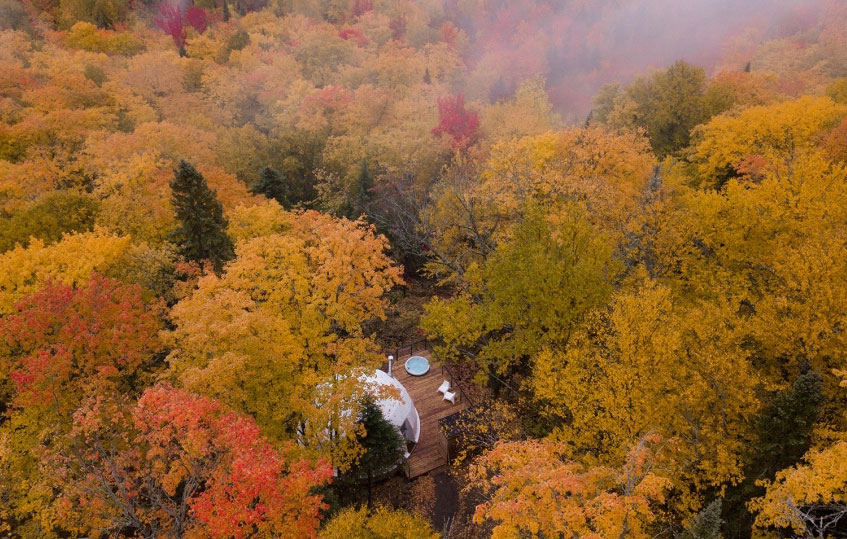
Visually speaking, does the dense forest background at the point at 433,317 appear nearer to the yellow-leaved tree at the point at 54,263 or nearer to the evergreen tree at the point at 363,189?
the yellow-leaved tree at the point at 54,263

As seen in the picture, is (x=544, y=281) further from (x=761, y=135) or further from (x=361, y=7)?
(x=361, y=7)

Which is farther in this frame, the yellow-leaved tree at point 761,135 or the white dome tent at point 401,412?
the yellow-leaved tree at point 761,135

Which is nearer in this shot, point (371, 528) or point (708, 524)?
point (708, 524)

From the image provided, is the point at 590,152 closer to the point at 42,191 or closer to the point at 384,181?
the point at 384,181

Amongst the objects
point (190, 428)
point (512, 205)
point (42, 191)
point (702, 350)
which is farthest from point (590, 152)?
point (42, 191)

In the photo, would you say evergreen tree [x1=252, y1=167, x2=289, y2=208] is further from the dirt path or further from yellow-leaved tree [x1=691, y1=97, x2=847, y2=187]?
yellow-leaved tree [x1=691, y1=97, x2=847, y2=187]

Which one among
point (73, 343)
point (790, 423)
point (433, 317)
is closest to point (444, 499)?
point (433, 317)

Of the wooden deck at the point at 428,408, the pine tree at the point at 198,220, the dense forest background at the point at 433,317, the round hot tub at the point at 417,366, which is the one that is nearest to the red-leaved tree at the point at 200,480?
the dense forest background at the point at 433,317
